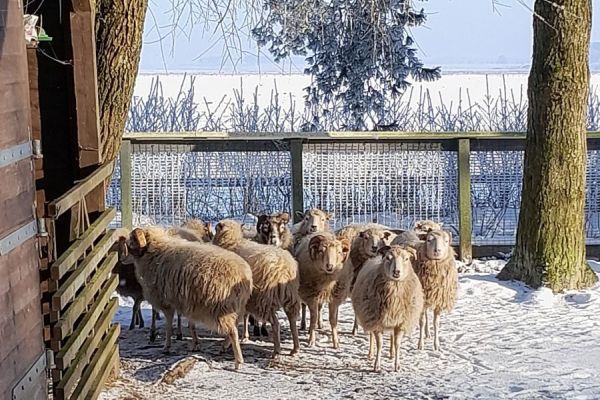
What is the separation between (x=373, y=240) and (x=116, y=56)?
8.86ft

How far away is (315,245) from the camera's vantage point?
6.99 metres

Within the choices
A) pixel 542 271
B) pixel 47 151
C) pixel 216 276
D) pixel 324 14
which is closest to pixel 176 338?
pixel 216 276

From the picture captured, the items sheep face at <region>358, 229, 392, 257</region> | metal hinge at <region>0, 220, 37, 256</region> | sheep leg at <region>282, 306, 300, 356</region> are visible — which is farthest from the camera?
sheep face at <region>358, 229, 392, 257</region>

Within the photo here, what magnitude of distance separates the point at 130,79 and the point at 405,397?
3.02m

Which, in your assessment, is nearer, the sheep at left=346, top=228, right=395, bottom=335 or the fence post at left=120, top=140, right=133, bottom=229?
the sheep at left=346, top=228, right=395, bottom=335

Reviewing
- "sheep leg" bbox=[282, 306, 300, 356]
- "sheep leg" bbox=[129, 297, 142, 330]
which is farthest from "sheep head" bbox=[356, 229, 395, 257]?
"sheep leg" bbox=[129, 297, 142, 330]

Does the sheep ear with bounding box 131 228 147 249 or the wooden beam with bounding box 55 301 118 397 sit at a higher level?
the sheep ear with bounding box 131 228 147 249

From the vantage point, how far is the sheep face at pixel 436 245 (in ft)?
23.2

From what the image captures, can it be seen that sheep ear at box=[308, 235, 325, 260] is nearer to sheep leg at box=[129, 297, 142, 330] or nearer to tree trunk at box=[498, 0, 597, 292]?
sheep leg at box=[129, 297, 142, 330]

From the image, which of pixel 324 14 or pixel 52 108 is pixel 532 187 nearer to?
pixel 324 14

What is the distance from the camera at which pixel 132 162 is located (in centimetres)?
1033

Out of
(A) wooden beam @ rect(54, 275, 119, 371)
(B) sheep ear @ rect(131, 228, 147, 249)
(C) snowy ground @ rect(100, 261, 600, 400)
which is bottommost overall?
(C) snowy ground @ rect(100, 261, 600, 400)

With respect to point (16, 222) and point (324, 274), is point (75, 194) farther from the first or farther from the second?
point (324, 274)

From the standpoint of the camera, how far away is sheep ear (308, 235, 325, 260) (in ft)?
22.9
